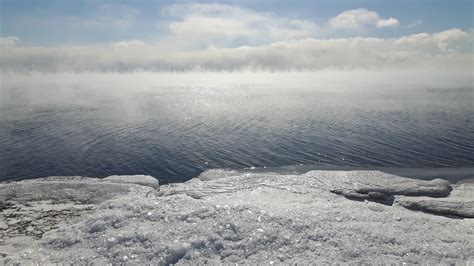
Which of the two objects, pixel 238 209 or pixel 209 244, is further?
pixel 238 209

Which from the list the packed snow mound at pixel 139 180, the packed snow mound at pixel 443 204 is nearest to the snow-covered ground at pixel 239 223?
the packed snow mound at pixel 443 204

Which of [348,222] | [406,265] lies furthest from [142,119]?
[406,265]

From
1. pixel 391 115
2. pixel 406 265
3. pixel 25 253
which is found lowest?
pixel 25 253

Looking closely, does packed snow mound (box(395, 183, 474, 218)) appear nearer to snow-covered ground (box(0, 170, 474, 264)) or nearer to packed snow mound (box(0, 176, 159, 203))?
snow-covered ground (box(0, 170, 474, 264))

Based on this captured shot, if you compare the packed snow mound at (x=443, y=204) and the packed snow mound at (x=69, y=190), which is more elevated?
the packed snow mound at (x=443, y=204)

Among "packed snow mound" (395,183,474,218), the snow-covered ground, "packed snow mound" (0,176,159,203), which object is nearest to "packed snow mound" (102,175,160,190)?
"packed snow mound" (0,176,159,203)

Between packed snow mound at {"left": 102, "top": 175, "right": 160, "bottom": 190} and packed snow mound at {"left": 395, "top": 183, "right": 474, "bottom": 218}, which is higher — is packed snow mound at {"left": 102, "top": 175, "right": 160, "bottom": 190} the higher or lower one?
the lower one

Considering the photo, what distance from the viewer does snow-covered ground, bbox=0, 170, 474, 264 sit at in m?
13.6

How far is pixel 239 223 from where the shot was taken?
15289mm

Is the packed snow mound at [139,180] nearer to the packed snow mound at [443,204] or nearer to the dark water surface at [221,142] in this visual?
the dark water surface at [221,142]

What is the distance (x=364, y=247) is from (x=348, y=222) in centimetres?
194

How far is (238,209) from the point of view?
54.4 ft

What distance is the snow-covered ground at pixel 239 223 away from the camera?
13.6 m

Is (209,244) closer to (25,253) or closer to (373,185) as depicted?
(25,253)
